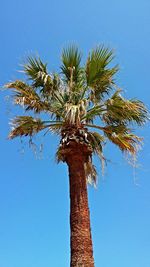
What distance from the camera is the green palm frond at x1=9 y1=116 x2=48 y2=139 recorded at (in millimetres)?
12766

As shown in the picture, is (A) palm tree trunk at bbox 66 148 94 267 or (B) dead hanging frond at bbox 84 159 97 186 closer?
(A) palm tree trunk at bbox 66 148 94 267

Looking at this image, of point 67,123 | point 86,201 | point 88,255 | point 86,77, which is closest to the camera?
point 88,255

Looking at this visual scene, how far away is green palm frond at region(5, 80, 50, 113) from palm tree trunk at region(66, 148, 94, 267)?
5.80 feet

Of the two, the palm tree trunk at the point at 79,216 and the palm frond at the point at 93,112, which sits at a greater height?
the palm frond at the point at 93,112

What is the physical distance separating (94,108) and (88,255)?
4050 millimetres

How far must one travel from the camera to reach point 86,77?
13.2 metres

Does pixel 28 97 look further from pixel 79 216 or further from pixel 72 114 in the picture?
pixel 79 216

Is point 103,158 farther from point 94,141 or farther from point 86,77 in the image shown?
point 86,77

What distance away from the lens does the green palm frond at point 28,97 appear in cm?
1283

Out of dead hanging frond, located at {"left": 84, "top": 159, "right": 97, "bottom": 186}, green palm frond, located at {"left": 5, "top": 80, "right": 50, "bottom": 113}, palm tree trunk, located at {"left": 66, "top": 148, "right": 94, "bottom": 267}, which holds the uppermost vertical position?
green palm frond, located at {"left": 5, "top": 80, "right": 50, "bottom": 113}

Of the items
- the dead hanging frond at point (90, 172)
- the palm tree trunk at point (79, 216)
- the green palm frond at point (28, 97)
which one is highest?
the green palm frond at point (28, 97)

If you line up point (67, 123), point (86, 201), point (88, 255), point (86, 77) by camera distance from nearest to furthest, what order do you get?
point (88, 255)
point (86, 201)
point (67, 123)
point (86, 77)

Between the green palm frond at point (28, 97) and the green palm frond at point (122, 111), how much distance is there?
1.69m

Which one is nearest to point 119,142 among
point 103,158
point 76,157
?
point 103,158
